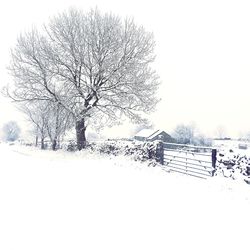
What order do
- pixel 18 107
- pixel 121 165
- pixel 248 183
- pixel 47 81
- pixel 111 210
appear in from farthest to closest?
pixel 18 107 < pixel 47 81 < pixel 121 165 < pixel 248 183 < pixel 111 210

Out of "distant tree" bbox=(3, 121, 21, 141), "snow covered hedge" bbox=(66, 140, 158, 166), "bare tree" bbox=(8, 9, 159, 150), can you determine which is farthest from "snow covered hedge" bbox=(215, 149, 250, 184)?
"distant tree" bbox=(3, 121, 21, 141)

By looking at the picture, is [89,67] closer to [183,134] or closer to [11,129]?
[183,134]

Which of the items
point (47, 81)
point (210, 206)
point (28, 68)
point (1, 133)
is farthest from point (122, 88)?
point (1, 133)

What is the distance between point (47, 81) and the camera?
2692cm

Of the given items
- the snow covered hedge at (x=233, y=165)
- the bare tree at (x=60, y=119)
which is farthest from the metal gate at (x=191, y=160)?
the bare tree at (x=60, y=119)

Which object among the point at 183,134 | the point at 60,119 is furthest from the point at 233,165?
the point at 183,134

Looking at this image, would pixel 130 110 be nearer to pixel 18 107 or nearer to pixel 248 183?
pixel 248 183

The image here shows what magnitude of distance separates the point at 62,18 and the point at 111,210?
22.7m

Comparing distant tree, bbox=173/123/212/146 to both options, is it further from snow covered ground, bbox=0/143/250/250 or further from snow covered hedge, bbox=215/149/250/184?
snow covered ground, bbox=0/143/250/250

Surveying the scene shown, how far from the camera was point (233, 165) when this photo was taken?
12039mm

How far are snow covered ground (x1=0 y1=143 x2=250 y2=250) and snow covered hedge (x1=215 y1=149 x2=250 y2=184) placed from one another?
45 centimetres

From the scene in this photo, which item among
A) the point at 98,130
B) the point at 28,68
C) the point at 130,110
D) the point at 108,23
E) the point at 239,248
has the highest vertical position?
the point at 108,23

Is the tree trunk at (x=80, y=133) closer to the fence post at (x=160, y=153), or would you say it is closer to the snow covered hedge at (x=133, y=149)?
the snow covered hedge at (x=133, y=149)

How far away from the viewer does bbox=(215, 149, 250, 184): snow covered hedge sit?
11.4 metres
